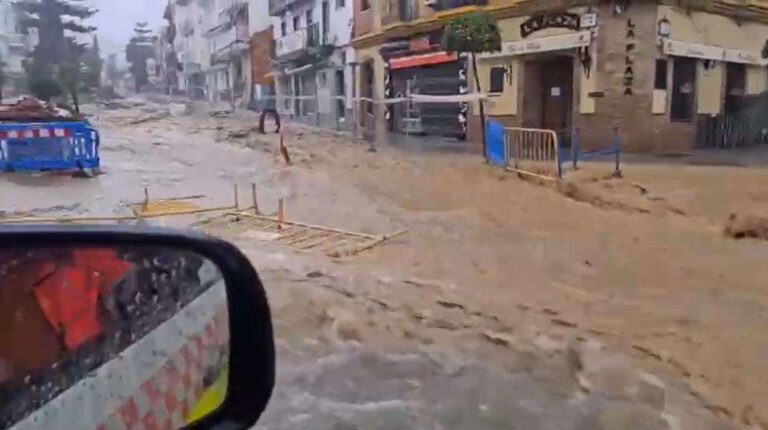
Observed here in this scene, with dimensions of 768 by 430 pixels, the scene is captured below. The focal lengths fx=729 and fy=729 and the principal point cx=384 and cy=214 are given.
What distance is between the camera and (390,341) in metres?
3.07

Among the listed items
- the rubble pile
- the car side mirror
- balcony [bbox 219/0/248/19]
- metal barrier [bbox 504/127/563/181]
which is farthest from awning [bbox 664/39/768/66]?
balcony [bbox 219/0/248/19]

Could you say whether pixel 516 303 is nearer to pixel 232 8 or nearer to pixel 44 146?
pixel 44 146

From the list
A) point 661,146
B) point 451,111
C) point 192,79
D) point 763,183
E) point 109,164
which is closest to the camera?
point 763,183

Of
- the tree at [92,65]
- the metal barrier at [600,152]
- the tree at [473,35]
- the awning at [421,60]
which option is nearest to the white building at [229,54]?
the awning at [421,60]

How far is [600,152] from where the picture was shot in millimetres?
10266

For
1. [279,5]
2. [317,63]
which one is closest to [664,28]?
[317,63]

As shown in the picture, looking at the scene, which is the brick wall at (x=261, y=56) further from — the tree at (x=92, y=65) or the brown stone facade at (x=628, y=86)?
the brown stone facade at (x=628, y=86)

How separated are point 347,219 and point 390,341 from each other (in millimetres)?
2941

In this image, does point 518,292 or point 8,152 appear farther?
point 8,152

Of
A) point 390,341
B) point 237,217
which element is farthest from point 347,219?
point 390,341

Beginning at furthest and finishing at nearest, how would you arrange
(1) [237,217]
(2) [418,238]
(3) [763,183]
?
(3) [763,183] → (1) [237,217] → (2) [418,238]

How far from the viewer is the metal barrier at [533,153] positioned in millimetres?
8180

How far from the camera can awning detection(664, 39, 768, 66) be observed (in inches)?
436

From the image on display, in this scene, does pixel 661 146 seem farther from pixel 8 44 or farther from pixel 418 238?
pixel 8 44
